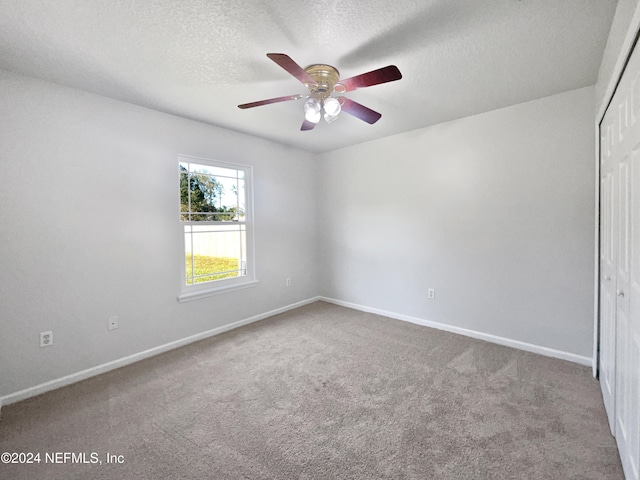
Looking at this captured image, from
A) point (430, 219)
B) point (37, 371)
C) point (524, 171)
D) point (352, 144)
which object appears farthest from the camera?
point (352, 144)

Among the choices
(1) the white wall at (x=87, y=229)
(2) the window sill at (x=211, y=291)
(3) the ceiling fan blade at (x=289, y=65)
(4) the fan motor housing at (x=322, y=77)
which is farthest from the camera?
(2) the window sill at (x=211, y=291)

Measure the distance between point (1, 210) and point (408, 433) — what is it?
10.6 ft

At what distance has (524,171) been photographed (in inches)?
109

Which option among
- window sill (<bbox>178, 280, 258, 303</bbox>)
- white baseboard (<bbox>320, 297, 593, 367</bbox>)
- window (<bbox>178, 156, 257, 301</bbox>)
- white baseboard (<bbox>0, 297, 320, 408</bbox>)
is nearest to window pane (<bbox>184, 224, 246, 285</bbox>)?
window (<bbox>178, 156, 257, 301</bbox>)

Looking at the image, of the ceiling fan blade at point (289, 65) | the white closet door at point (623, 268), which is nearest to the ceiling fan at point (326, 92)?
the ceiling fan blade at point (289, 65)

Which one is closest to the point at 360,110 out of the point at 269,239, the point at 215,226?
the point at 215,226

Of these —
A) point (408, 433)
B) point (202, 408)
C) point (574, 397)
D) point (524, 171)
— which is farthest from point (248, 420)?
point (524, 171)

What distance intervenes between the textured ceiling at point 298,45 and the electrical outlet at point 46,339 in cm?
201

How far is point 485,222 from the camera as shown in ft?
9.93

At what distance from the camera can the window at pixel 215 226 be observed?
317 centimetres

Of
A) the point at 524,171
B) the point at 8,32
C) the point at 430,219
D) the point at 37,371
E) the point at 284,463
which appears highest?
the point at 8,32

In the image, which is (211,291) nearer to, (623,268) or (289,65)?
(289,65)

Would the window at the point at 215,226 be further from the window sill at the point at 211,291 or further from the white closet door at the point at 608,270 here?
the white closet door at the point at 608,270

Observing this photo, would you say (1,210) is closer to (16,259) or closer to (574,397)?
(16,259)
